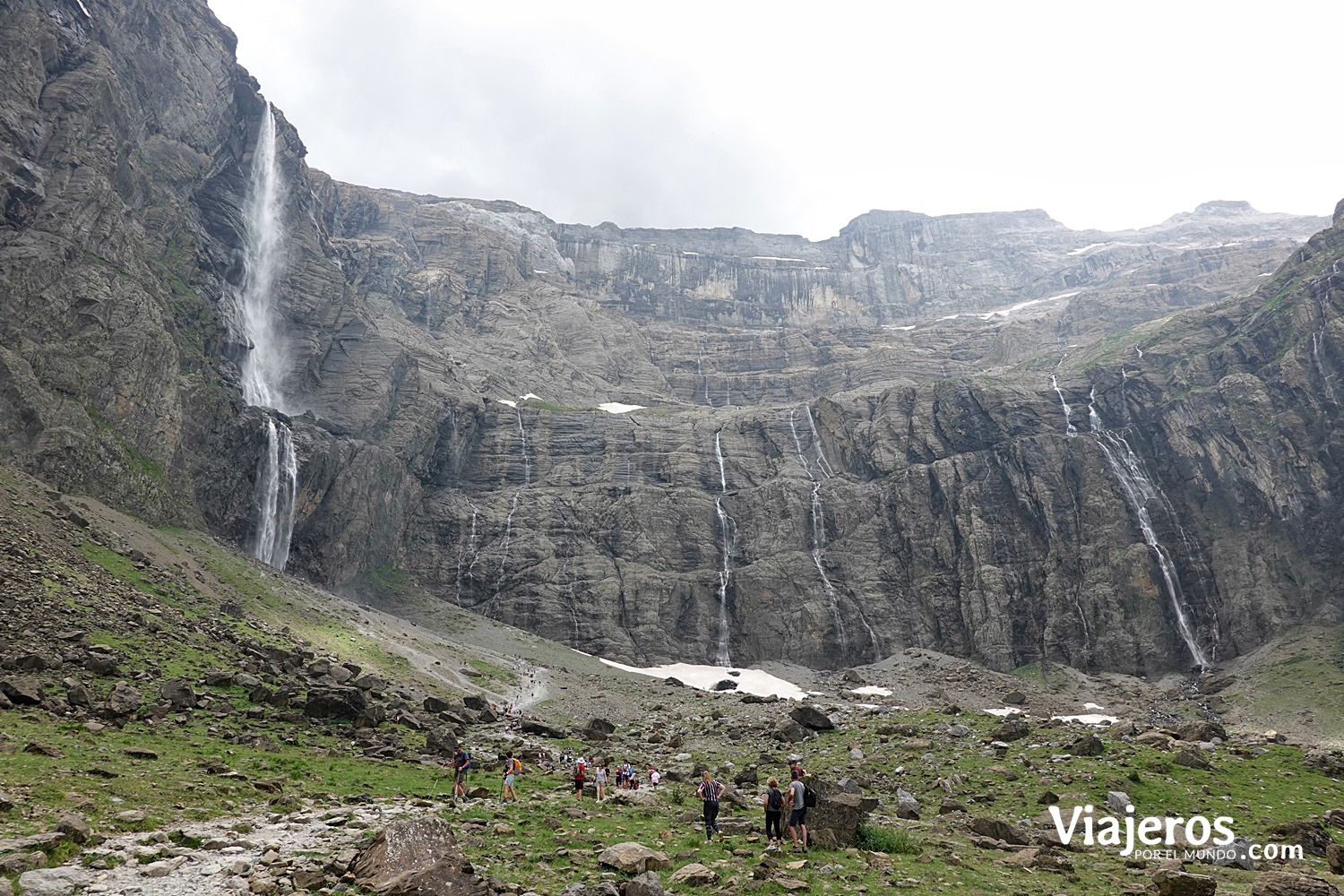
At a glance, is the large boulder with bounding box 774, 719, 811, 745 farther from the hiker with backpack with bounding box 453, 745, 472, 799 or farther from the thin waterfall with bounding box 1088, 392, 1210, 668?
the thin waterfall with bounding box 1088, 392, 1210, 668

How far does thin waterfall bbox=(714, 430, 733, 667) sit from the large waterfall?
5164 cm

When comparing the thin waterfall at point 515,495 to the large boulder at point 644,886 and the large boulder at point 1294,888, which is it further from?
the large boulder at point 1294,888

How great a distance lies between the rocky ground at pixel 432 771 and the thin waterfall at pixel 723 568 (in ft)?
106

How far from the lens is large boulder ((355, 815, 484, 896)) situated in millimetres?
12750

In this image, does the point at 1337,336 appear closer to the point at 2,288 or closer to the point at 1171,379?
the point at 1171,379

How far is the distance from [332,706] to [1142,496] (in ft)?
318

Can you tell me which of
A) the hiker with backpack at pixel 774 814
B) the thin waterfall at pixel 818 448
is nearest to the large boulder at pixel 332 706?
the hiker with backpack at pixel 774 814

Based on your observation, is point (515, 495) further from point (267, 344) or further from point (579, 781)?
point (579, 781)

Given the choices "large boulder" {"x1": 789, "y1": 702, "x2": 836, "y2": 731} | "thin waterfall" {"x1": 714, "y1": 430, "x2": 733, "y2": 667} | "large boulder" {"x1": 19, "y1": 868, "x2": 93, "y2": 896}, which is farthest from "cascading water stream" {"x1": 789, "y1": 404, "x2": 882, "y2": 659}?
"large boulder" {"x1": 19, "y1": 868, "x2": 93, "y2": 896}

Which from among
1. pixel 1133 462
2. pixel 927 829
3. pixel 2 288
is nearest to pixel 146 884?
pixel 927 829

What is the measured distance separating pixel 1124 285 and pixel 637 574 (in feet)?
541

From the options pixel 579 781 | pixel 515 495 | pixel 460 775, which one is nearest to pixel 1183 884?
pixel 579 781

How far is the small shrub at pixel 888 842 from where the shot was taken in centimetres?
1791

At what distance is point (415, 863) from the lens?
533 inches
